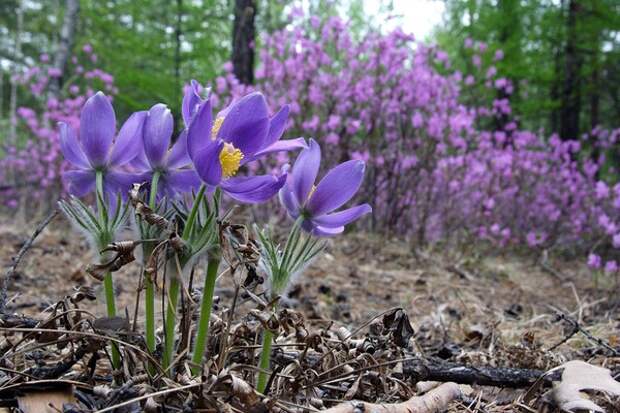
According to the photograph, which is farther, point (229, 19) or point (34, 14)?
point (34, 14)

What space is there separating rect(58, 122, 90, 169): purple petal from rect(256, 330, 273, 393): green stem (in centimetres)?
51

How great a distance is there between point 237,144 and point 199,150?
85mm

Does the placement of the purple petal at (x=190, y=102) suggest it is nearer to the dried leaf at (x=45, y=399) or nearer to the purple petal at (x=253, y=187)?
the purple petal at (x=253, y=187)

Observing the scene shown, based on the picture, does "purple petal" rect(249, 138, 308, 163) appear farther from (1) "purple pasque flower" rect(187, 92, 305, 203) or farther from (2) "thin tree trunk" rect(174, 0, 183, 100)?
(2) "thin tree trunk" rect(174, 0, 183, 100)

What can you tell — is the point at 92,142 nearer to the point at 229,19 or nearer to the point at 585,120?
the point at 229,19

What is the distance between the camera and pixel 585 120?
16047mm

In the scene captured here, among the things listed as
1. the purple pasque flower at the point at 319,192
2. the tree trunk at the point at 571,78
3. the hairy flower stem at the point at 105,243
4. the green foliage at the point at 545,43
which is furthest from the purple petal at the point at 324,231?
the tree trunk at the point at 571,78

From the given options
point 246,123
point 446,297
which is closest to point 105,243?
point 246,123

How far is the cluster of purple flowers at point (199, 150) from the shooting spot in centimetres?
103

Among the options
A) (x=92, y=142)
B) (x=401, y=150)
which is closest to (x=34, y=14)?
(x=401, y=150)

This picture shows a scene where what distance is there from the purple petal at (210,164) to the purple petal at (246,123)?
0.06 m

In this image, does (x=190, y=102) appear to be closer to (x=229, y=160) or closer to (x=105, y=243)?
(x=229, y=160)

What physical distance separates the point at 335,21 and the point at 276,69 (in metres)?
0.83

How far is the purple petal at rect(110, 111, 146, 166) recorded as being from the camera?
1136 millimetres
